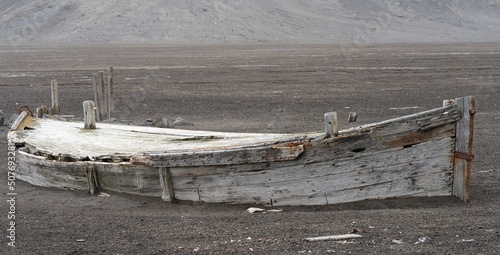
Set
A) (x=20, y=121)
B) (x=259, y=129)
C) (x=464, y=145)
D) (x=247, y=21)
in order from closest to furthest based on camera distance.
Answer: (x=464, y=145) → (x=20, y=121) → (x=259, y=129) → (x=247, y=21)

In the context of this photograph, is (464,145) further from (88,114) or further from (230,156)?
(88,114)

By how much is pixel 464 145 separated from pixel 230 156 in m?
2.27

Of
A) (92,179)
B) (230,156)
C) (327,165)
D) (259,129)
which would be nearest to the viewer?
(327,165)

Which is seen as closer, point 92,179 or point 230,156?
point 230,156

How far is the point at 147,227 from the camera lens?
8211 millimetres

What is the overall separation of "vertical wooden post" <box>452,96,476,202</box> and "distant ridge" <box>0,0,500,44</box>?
2325 inches

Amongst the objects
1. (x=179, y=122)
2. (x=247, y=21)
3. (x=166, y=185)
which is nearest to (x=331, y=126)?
(x=166, y=185)

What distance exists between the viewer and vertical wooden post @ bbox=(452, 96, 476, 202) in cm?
846

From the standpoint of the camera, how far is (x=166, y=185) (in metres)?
9.34

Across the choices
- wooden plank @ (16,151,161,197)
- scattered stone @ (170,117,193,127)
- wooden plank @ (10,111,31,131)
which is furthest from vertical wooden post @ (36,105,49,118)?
wooden plank @ (16,151,161,197)

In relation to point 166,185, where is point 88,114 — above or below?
above

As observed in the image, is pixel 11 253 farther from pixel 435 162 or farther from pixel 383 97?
pixel 383 97

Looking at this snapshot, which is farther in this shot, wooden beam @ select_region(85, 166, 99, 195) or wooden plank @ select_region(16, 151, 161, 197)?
wooden beam @ select_region(85, 166, 99, 195)

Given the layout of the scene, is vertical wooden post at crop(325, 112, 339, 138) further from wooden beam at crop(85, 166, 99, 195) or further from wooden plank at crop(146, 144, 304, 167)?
wooden beam at crop(85, 166, 99, 195)
